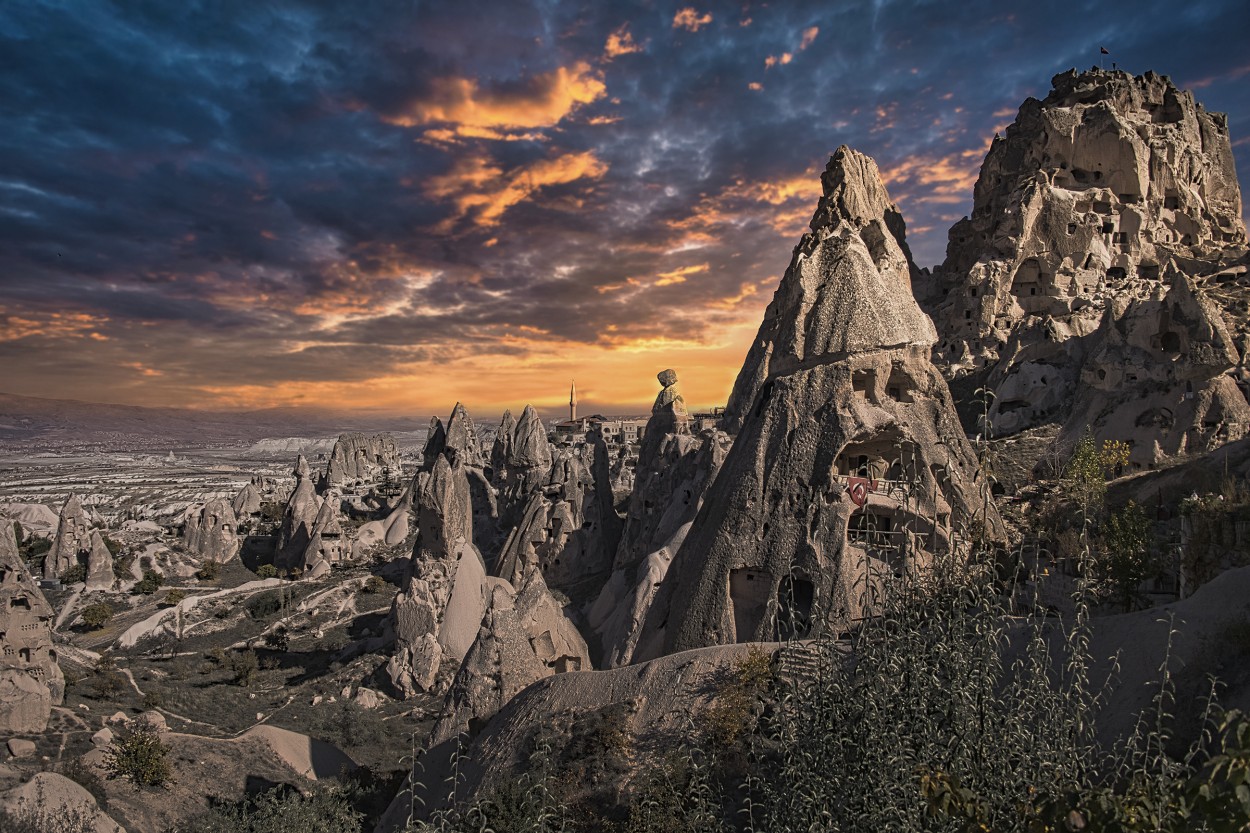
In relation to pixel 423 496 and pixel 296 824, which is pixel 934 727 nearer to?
pixel 296 824

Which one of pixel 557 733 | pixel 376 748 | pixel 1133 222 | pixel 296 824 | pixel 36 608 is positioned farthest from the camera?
pixel 1133 222

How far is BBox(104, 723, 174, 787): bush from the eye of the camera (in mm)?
13422

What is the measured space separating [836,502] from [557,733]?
585 centimetres

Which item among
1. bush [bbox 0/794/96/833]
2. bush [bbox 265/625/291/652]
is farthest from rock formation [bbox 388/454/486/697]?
bush [bbox 0/794/96/833]

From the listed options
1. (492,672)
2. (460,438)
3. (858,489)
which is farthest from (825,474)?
(460,438)

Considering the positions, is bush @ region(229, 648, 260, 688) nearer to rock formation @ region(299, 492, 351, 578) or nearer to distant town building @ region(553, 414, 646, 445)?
rock formation @ region(299, 492, 351, 578)

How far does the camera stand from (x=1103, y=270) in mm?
45344

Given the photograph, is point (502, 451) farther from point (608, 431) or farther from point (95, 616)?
point (608, 431)

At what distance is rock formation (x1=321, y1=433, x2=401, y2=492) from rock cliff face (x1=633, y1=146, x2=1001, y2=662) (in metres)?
49.1

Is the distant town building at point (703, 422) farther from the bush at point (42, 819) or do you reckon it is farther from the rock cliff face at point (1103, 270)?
the bush at point (42, 819)

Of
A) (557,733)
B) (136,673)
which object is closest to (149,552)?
(136,673)

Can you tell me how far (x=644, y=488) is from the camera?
28.1 m

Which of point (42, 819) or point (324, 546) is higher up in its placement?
point (324, 546)

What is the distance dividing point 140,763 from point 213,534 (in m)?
32.3
